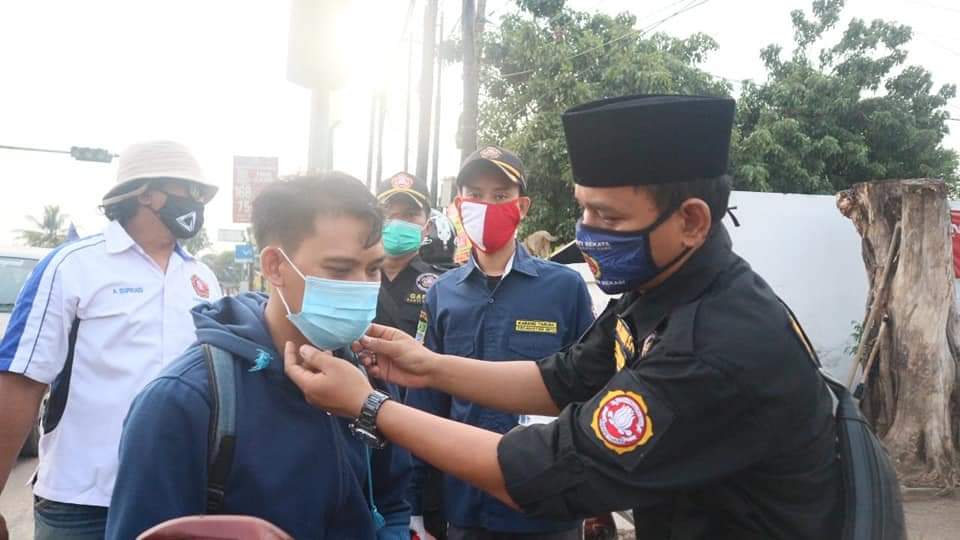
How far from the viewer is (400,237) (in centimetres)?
397

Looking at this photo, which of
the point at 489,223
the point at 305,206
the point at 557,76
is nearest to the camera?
the point at 305,206

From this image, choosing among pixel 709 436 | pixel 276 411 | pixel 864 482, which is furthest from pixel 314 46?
pixel 864 482

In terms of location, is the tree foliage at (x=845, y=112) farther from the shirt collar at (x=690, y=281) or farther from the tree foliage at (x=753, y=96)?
the shirt collar at (x=690, y=281)

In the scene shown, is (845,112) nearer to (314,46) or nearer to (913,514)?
(913,514)

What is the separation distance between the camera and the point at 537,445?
162cm

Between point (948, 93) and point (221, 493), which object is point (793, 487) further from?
point (948, 93)

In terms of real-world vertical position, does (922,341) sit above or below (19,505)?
above

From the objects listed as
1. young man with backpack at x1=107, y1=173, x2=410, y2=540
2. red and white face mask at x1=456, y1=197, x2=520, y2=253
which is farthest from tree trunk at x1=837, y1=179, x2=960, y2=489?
young man with backpack at x1=107, y1=173, x2=410, y2=540

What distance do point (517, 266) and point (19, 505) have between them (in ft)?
15.7

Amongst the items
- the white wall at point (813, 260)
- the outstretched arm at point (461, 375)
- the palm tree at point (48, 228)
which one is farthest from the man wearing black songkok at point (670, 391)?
the palm tree at point (48, 228)

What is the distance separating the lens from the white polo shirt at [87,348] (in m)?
2.37

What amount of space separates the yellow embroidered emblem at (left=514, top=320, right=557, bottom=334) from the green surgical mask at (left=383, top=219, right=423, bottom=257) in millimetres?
1251

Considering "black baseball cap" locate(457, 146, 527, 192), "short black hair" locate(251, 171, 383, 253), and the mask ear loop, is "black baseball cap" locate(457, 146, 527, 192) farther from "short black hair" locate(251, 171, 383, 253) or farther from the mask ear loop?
the mask ear loop

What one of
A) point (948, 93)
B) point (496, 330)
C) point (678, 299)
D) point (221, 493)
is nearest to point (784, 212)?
point (496, 330)
